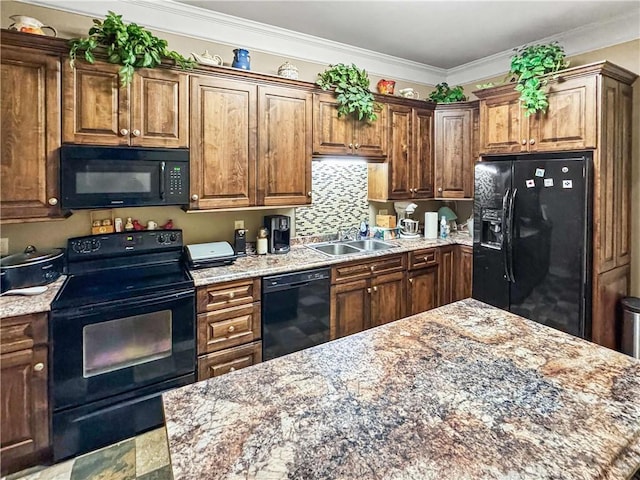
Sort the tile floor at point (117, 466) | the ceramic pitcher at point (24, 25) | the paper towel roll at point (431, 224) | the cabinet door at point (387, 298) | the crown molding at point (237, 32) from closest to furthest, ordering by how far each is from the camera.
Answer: the tile floor at point (117, 466), the ceramic pitcher at point (24, 25), the crown molding at point (237, 32), the cabinet door at point (387, 298), the paper towel roll at point (431, 224)

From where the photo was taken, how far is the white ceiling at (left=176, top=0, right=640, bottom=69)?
2863 mm

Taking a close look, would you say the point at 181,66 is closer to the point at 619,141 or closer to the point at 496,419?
the point at 496,419

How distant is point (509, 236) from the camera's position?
328 centimetres

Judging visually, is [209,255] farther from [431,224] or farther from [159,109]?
[431,224]

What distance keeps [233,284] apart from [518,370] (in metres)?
1.90

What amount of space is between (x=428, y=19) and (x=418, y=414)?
3.20 metres

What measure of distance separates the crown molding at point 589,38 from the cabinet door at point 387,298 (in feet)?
8.45

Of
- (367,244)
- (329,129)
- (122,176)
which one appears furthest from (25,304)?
(367,244)

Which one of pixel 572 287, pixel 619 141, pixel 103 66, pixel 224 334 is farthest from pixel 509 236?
pixel 103 66

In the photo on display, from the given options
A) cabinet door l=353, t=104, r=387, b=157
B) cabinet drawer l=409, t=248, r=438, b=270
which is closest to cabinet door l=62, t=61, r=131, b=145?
cabinet door l=353, t=104, r=387, b=157

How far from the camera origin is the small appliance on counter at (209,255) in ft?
9.09

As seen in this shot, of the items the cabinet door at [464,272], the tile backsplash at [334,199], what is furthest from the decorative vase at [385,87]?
the cabinet door at [464,272]

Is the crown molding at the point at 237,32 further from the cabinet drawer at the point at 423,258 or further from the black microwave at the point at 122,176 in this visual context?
the cabinet drawer at the point at 423,258

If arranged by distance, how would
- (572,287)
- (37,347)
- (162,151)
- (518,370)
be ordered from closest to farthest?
(518,370) → (37,347) → (162,151) → (572,287)
